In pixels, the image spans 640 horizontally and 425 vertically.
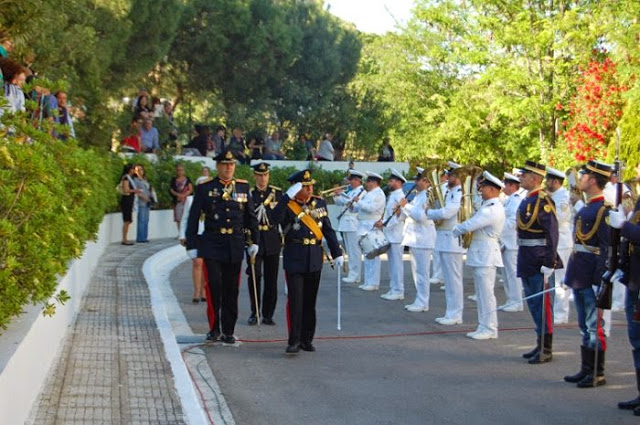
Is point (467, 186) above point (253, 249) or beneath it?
above

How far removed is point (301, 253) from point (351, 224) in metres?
8.49

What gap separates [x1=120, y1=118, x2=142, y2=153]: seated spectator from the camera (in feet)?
86.1

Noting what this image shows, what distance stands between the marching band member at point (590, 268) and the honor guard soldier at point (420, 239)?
16.3 ft

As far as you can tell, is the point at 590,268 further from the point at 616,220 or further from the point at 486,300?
the point at 486,300

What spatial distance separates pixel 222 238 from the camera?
11.3 metres

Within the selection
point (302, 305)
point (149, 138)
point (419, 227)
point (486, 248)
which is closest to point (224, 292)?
point (302, 305)

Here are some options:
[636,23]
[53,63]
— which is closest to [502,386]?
[53,63]

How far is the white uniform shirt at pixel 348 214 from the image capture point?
62.5 feet

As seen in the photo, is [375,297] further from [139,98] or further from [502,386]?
[139,98]

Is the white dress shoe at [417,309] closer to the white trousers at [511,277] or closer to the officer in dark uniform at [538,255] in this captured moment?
the white trousers at [511,277]

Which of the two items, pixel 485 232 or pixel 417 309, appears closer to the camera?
pixel 485 232

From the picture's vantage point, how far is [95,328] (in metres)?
11.4

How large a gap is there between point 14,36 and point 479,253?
6.27 m

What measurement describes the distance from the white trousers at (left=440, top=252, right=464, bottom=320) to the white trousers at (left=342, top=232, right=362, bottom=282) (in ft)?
17.5
